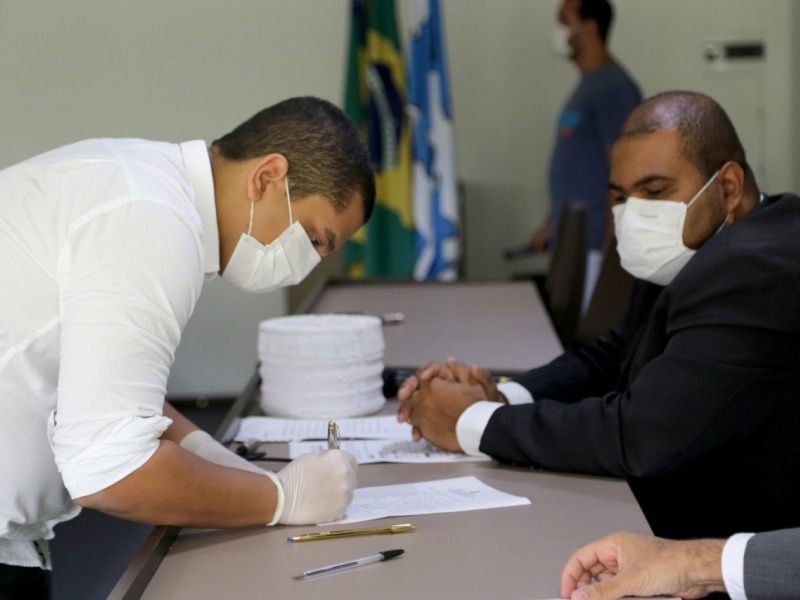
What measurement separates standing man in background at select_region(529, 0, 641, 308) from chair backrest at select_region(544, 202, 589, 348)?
901 mm

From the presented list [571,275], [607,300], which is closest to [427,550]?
[607,300]

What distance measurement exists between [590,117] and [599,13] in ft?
1.82

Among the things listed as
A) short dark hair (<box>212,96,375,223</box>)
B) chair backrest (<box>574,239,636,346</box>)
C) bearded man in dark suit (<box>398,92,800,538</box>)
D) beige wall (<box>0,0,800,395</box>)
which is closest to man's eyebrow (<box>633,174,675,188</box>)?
bearded man in dark suit (<box>398,92,800,538</box>)

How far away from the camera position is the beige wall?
576 centimetres

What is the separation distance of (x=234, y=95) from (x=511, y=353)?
11.4 ft

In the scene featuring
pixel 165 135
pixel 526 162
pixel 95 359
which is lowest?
pixel 526 162

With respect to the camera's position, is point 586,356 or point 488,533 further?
point 586,356

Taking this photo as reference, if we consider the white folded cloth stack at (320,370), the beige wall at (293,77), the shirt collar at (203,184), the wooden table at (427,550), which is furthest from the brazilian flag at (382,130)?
the shirt collar at (203,184)

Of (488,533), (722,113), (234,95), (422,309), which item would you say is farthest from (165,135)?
(488,533)

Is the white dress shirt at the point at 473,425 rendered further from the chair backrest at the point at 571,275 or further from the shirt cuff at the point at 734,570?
the chair backrest at the point at 571,275

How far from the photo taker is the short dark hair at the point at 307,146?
152 cm

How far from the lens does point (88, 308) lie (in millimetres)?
1221

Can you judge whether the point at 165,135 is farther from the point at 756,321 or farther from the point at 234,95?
the point at 756,321

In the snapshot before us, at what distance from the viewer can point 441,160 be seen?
525cm
